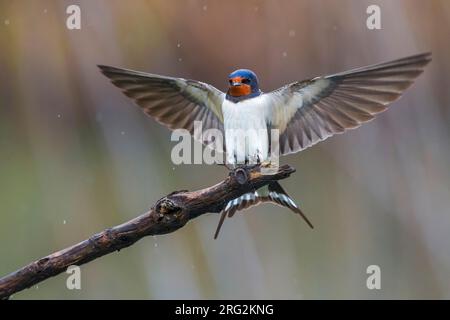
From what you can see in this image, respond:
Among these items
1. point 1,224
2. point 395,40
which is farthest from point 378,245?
point 1,224

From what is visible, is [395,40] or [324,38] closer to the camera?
[395,40]

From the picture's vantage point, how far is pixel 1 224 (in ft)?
12.2

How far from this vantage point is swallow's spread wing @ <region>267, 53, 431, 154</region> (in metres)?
1.87

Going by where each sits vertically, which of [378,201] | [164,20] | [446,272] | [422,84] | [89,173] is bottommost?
[446,272]

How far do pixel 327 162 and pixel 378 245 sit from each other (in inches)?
25.6

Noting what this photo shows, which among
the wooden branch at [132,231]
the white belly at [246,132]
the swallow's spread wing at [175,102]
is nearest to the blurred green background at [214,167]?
the swallow's spread wing at [175,102]
